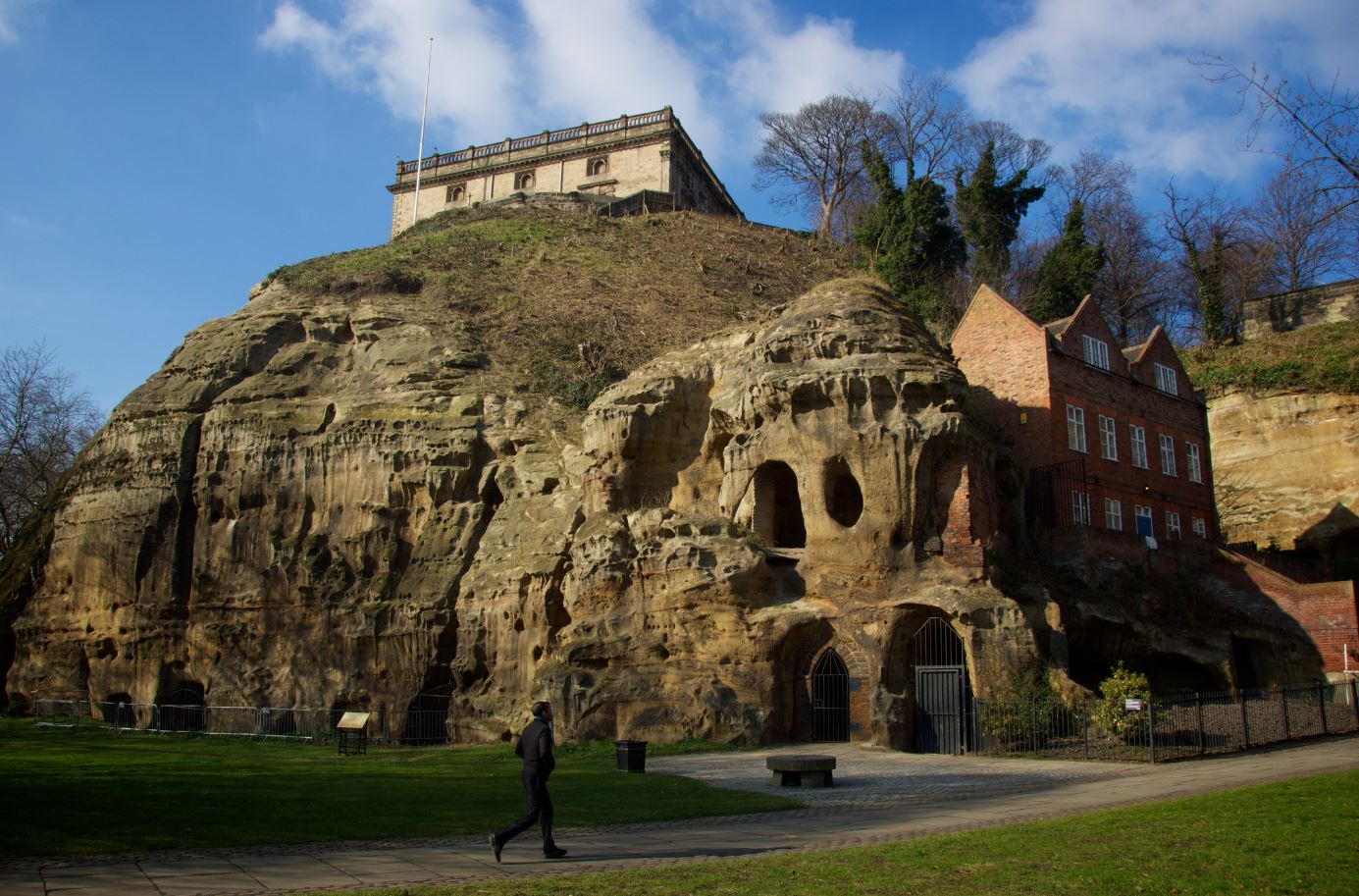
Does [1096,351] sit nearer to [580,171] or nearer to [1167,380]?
[1167,380]

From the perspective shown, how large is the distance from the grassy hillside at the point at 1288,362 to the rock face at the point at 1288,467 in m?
0.54

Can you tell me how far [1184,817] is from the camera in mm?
12500

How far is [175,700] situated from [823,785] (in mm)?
29003

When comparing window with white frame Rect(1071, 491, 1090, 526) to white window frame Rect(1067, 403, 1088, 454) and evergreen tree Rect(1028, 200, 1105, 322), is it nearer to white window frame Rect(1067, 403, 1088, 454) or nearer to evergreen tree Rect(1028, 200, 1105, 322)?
white window frame Rect(1067, 403, 1088, 454)

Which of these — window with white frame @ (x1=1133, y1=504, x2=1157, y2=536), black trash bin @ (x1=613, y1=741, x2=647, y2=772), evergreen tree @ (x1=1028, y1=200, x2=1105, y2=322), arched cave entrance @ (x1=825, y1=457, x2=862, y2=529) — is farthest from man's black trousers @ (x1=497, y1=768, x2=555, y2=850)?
evergreen tree @ (x1=1028, y1=200, x2=1105, y2=322)

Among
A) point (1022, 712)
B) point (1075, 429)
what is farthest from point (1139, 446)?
point (1022, 712)

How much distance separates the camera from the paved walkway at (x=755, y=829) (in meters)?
10.1

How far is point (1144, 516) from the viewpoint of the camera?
119ft

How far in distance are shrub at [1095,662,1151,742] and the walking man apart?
50.1ft

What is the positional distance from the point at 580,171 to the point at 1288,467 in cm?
4638

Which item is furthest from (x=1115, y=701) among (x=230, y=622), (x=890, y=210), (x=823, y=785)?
(x=890, y=210)

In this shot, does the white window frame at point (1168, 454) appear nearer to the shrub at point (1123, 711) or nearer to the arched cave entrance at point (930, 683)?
the arched cave entrance at point (930, 683)

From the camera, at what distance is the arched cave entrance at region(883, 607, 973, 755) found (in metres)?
25.0

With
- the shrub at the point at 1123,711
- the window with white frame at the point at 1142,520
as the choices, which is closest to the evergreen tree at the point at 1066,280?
the window with white frame at the point at 1142,520
